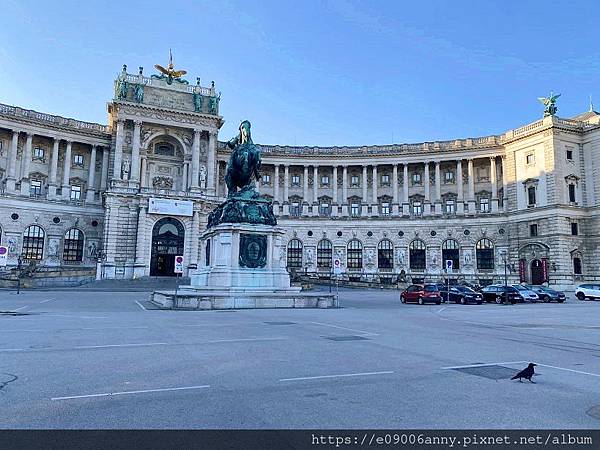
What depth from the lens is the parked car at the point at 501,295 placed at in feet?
130

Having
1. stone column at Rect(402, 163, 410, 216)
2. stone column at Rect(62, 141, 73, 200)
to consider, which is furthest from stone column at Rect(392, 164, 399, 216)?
stone column at Rect(62, 141, 73, 200)

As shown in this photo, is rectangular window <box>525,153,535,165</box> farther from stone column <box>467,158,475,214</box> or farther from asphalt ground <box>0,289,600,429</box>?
asphalt ground <box>0,289,600,429</box>

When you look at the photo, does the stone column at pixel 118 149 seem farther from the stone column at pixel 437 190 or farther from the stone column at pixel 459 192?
the stone column at pixel 459 192

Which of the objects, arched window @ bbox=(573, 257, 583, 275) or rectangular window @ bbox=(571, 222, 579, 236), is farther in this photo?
rectangular window @ bbox=(571, 222, 579, 236)

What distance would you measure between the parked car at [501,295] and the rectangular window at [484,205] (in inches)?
1439

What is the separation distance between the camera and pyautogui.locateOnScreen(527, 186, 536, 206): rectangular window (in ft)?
221

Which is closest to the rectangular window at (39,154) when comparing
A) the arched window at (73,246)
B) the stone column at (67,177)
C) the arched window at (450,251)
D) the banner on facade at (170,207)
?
the stone column at (67,177)

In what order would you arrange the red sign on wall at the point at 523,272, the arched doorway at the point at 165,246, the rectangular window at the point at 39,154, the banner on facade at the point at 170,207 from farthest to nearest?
the rectangular window at the point at 39,154 → the arched doorway at the point at 165,246 → the banner on facade at the point at 170,207 → the red sign on wall at the point at 523,272

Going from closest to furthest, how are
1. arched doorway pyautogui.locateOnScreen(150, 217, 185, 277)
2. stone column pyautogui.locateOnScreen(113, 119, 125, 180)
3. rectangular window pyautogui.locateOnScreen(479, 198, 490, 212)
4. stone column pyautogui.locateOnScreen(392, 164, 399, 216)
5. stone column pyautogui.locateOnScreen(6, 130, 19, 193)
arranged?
stone column pyautogui.locateOnScreen(6, 130, 19, 193) → stone column pyautogui.locateOnScreen(113, 119, 125, 180) → arched doorway pyautogui.locateOnScreen(150, 217, 185, 277) → rectangular window pyautogui.locateOnScreen(479, 198, 490, 212) → stone column pyautogui.locateOnScreen(392, 164, 399, 216)

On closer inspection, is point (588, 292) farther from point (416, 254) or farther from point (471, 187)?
point (471, 187)

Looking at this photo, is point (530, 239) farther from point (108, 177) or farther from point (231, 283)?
point (108, 177)

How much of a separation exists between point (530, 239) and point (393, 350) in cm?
6268

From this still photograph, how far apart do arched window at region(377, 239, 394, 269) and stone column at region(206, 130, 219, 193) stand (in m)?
28.5

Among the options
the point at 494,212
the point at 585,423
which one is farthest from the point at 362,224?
the point at 585,423
